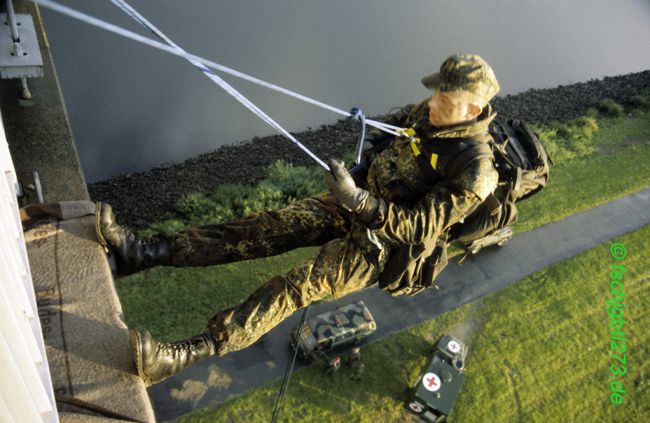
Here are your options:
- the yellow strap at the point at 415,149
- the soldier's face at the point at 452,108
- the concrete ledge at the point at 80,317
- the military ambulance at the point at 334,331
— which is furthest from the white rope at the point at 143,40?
the military ambulance at the point at 334,331

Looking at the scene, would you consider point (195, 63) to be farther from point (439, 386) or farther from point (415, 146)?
point (439, 386)

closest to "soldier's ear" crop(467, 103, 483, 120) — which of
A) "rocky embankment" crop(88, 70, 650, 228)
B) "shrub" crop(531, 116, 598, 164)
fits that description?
"rocky embankment" crop(88, 70, 650, 228)

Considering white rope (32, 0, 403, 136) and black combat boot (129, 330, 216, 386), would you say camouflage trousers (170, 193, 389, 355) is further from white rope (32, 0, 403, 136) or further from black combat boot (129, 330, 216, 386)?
white rope (32, 0, 403, 136)

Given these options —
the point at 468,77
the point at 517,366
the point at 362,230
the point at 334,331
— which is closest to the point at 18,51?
the point at 362,230

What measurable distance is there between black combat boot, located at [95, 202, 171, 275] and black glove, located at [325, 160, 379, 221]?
4.78 ft

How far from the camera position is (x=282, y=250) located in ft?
16.5

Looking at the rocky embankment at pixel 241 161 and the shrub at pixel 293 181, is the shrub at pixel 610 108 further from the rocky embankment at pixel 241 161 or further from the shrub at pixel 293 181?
the shrub at pixel 293 181

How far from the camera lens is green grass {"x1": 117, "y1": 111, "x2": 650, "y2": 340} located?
24.0ft

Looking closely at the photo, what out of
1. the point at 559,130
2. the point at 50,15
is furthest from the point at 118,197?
the point at 559,130

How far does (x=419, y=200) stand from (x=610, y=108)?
1051cm

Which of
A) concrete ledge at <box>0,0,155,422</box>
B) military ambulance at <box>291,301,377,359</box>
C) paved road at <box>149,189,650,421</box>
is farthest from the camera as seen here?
military ambulance at <box>291,301,377,359</box>

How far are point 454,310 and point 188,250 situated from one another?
479cm

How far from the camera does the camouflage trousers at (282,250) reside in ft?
14.5

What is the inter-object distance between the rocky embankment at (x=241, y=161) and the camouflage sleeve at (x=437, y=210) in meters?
5.39
